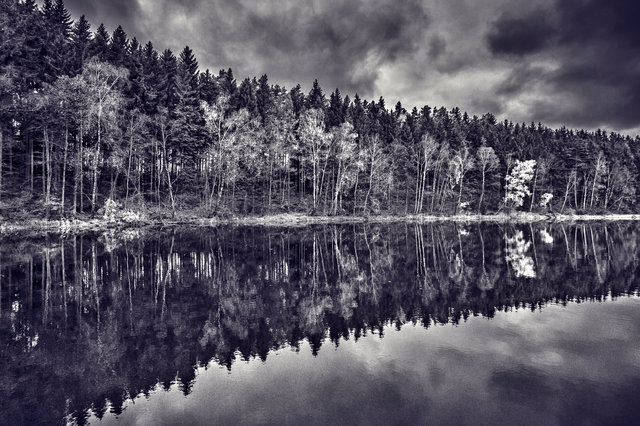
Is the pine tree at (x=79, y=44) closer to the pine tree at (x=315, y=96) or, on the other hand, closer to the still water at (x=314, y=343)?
the still water at (x=314, y=343)

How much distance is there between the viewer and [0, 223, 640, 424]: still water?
8172 millimetres

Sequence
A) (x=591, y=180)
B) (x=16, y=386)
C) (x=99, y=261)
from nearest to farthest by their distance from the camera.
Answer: (x=16, y=386), (x=99, y=261), (x=591, y=180)

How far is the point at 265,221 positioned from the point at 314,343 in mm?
49461

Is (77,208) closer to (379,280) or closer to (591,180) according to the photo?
(379,280)

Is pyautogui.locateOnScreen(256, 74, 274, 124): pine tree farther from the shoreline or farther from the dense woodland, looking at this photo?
the shoreline

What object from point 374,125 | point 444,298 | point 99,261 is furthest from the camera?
point 374,125

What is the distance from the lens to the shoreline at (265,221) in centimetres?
4247

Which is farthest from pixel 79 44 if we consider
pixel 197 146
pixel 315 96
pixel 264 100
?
pixel 315 96

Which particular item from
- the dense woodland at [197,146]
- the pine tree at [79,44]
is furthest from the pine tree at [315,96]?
the pine tree at [79,44]

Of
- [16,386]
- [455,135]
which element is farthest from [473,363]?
[455,135]

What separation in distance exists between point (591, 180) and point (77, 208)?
126m

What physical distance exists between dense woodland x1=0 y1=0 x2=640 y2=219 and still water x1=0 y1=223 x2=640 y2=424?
2731 centimetres

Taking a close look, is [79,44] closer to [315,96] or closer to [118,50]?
[118,50]

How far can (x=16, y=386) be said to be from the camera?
8805mm
